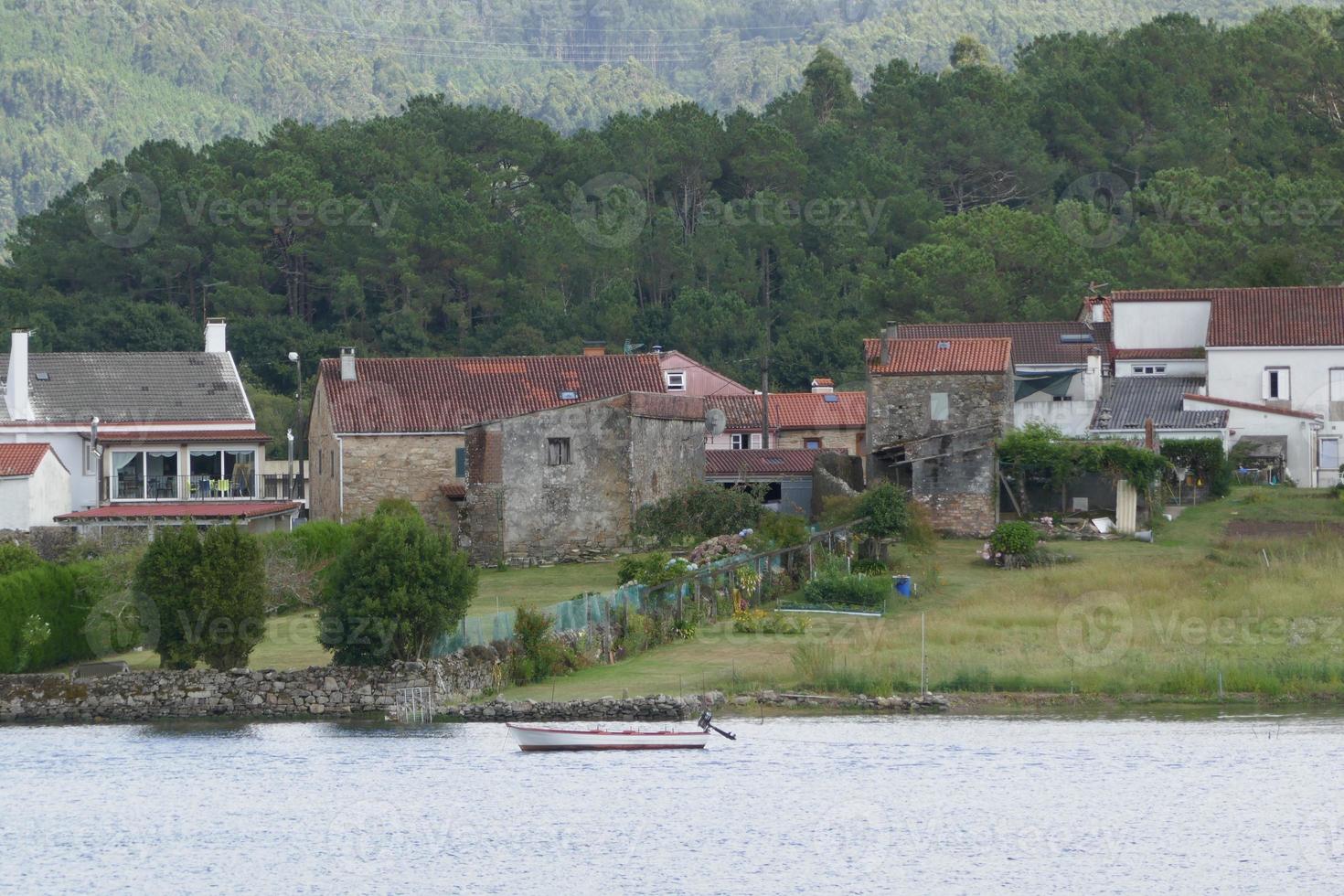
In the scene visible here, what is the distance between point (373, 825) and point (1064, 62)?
114529mm

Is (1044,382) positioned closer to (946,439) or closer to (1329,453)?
(1329,453)

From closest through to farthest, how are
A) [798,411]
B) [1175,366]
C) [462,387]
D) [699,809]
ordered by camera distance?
[699,809]
[462,387]
[1175,366]
[798,411]

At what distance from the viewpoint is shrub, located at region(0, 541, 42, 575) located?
52.5m

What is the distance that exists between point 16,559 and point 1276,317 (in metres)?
41.9

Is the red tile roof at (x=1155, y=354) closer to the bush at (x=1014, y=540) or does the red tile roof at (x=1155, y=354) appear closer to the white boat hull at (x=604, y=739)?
the bush at (x=1014, y=540)

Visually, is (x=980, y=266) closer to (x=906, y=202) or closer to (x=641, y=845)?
(x=906, y=202)

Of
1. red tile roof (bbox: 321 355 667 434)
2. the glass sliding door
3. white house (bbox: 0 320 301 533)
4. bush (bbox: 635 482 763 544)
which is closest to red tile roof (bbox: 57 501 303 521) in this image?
white house (bbox: 0 320 301 533)

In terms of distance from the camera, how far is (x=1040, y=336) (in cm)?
8156

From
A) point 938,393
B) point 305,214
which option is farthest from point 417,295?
point 938,393

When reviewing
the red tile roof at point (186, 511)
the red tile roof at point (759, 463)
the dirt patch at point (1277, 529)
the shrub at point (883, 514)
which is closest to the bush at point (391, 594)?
the shrub at point (883, 514)

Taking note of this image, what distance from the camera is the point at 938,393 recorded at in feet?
225

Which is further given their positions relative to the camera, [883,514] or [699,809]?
[883,514]

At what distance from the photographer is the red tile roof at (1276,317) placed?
7200 cm

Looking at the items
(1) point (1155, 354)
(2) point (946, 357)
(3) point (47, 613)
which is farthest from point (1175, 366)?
(3) point (47, 613)
